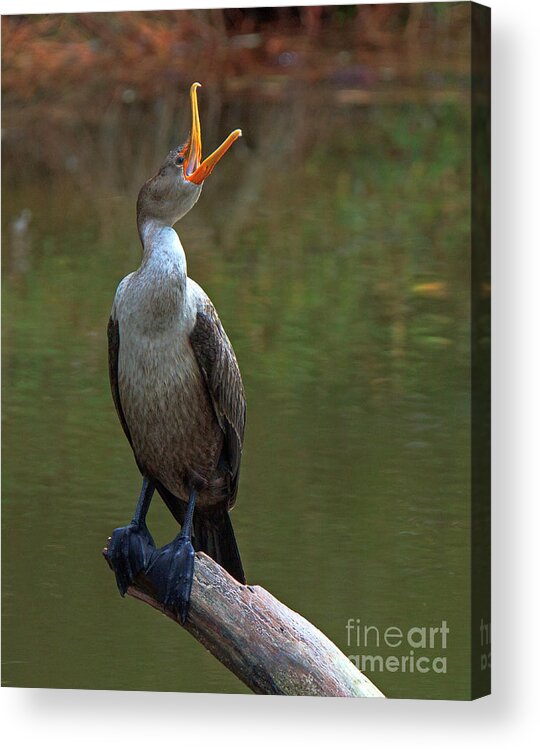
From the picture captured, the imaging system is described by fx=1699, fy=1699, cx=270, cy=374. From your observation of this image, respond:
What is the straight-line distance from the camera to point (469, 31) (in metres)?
3.57

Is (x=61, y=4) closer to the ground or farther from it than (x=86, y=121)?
farther from it

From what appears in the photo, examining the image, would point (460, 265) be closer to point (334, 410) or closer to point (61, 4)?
point (334, 410)

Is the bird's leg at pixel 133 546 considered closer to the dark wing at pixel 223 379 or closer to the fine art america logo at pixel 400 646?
the dark wing at pixel 223 379

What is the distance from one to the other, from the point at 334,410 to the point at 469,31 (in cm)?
87

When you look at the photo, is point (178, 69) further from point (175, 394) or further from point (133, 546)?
point (133, 546)

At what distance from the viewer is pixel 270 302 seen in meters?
3.80

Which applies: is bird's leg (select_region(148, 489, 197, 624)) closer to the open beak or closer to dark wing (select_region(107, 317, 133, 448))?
dark wing (select_region(107, 317, 133, 448))

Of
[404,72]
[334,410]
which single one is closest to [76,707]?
[334,410]

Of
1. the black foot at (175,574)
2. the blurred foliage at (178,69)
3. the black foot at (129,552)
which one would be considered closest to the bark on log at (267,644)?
the black foot at (175,574)

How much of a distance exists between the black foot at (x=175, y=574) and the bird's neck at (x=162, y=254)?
0.57 m

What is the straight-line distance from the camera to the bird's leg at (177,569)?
3691mm

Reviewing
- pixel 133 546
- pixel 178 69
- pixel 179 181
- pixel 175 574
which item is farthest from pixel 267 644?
pixel 178 69

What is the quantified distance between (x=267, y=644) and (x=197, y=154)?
42.4 inches

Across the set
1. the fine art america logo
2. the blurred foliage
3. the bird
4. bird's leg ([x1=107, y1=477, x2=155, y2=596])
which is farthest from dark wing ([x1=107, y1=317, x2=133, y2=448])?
the fine art america logo
